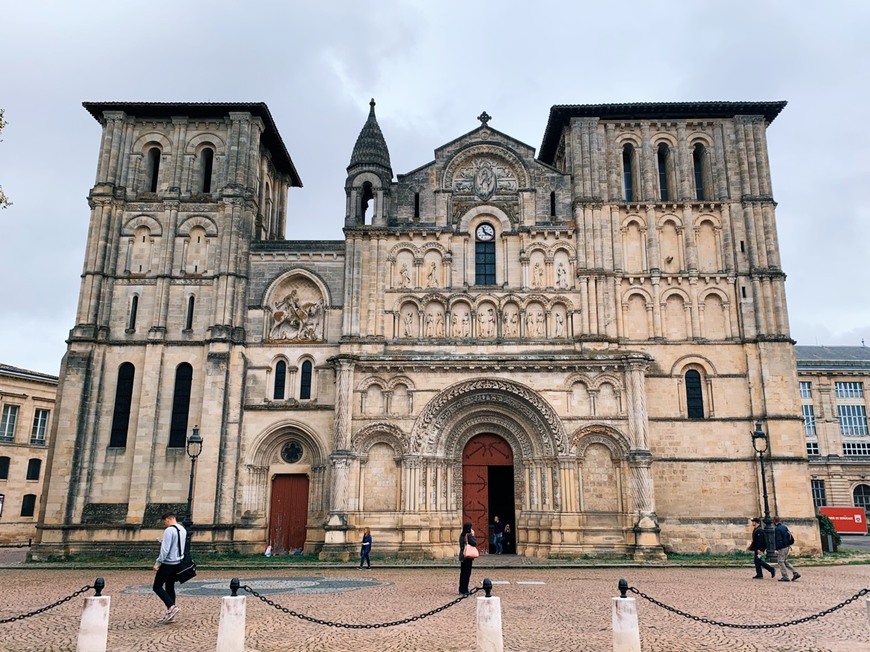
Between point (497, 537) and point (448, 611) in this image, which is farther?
point (497, 537)

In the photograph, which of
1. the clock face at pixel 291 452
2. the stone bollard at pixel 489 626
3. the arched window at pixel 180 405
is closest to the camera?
the stone bollard at pixel 489 626

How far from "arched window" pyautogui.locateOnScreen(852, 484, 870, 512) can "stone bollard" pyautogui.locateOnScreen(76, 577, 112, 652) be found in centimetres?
6446

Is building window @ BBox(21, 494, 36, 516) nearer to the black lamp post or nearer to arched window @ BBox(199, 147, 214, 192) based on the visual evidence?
arched window @ BBox(199, 147, 214, 192)

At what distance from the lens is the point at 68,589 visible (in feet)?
63.6

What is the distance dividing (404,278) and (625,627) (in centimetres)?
2375

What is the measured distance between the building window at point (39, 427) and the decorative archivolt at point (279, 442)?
88.7 feet

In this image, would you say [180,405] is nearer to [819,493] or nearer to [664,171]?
[664,171]

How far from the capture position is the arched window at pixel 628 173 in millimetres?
34134

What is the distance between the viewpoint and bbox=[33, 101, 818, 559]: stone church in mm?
29312

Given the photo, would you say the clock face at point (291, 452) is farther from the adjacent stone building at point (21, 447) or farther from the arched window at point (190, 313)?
the adjacent stone building at point (21, 447)

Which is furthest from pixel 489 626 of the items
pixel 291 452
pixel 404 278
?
pixel 404 278

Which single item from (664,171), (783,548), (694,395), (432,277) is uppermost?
(664,171)

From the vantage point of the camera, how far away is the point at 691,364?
3123cm

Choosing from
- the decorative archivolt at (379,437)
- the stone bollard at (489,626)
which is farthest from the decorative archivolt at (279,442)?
the stone bollard at (489,626)
